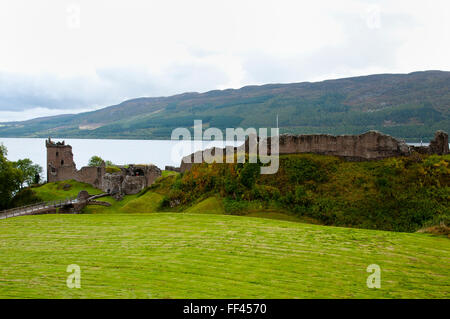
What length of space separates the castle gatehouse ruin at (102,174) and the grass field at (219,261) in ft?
89.0

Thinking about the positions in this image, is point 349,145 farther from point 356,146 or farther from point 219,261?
point 219,261

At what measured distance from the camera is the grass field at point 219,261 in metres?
8.02

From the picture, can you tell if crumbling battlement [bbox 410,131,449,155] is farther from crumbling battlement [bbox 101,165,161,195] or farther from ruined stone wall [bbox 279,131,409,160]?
crumbling battlement [bbox 101,165,161,195]

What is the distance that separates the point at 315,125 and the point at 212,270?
18539 centimetres

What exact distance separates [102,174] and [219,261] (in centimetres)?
4299

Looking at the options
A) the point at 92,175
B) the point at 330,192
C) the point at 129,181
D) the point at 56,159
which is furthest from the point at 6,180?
the point at 330,192

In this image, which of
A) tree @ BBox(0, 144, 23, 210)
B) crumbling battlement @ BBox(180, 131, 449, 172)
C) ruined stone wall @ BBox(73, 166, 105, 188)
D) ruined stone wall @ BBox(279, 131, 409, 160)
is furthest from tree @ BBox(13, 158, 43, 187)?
ruined stone wall @ BBox(279, 131, 409, 160)

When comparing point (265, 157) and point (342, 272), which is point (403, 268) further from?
point (265, 157)

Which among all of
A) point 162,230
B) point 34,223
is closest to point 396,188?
point 162,230

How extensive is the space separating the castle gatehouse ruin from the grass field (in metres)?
27.1

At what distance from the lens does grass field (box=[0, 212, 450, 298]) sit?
802 centimetres

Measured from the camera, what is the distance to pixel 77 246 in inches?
471

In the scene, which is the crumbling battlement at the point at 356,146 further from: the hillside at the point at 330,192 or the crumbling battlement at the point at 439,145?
the hillside at the point at 330,192
